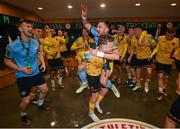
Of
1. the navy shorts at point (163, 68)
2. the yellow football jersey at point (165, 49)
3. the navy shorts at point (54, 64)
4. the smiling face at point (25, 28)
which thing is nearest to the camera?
the smiling face at point (25, 28)

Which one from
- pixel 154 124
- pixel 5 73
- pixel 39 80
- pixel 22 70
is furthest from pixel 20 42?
pixel 5 73

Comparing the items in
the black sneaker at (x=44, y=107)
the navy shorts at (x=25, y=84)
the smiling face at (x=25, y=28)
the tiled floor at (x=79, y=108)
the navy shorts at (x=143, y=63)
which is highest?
the smiling face at (x=25, y=28)

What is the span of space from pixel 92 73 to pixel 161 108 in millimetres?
1983

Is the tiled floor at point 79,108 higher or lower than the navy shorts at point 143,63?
lower

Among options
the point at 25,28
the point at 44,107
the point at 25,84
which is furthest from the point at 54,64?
the point at 25,28

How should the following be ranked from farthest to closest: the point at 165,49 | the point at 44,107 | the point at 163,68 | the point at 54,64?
the point at 54,64 < the point at 163,68 < the point at 165,49 < the point at 44,107

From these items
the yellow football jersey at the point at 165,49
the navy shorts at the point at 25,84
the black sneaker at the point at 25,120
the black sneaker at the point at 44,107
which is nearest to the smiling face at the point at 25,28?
the navy shorts at the point at 25,84

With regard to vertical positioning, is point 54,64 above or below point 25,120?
above

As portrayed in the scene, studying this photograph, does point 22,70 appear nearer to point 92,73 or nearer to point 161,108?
point 92,73

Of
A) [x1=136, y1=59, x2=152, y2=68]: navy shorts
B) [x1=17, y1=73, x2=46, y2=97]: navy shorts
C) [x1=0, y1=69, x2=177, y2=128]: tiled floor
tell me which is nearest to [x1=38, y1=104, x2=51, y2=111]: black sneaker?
[x1=0, y1=69, x2=177, y2=128]: tiled floor

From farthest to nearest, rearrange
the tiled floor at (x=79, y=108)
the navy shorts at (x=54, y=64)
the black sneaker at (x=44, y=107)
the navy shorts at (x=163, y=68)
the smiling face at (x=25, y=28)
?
the navy shorts at (x=54, y=64) → the navy shorts at (x=163, y=68) → the black sneaker at (x=44, y=107) → the tiled floor at (x=79, y=108) → the smiling face at (x=25, y=28)

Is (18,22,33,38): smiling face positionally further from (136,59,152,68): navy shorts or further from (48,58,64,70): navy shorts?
(136,59,152,68): navy shorts

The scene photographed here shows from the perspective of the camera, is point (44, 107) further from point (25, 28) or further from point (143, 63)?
point (143, 63)

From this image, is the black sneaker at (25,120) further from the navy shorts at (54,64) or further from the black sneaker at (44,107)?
the navy shorts at (54,64)
